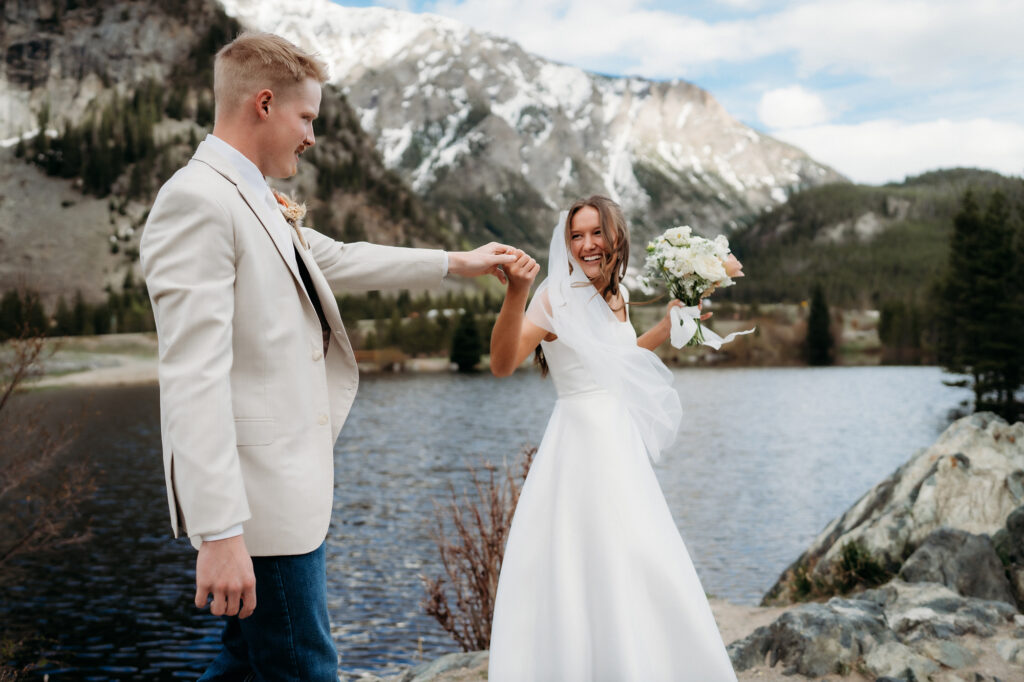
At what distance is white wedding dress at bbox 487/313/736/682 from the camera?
438 centimetres

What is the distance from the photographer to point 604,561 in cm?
449

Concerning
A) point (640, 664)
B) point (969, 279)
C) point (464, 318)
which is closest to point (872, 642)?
point (640, 664)

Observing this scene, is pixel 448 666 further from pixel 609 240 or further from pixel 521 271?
pixel 521 271

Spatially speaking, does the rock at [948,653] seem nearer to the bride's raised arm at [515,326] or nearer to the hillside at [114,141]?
the bride's raised arm at [515,326]

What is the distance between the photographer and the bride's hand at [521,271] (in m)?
4.09

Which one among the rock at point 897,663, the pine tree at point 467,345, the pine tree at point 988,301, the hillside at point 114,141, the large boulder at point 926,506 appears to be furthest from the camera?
the hillside at point 114,141

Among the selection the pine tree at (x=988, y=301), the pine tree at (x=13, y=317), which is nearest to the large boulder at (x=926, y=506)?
the pine tree at (x=13, y=317)

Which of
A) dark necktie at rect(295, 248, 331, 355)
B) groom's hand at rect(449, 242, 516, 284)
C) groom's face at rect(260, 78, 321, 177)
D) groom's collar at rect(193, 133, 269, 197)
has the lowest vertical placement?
dark necktie at rect(295, 248, 331, 355)

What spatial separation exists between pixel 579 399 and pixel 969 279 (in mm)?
52142

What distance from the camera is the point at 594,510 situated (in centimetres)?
457

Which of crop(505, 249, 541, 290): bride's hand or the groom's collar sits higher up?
the groom's collar

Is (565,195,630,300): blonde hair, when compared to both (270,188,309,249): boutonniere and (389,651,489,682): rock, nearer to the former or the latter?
(270,188,309,249): boutonniere

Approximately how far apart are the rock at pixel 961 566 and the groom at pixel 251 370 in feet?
24.5

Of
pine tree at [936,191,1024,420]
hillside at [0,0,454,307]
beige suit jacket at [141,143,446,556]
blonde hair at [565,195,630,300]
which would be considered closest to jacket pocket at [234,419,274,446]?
beige suit jacket at [141,143,446,556]
